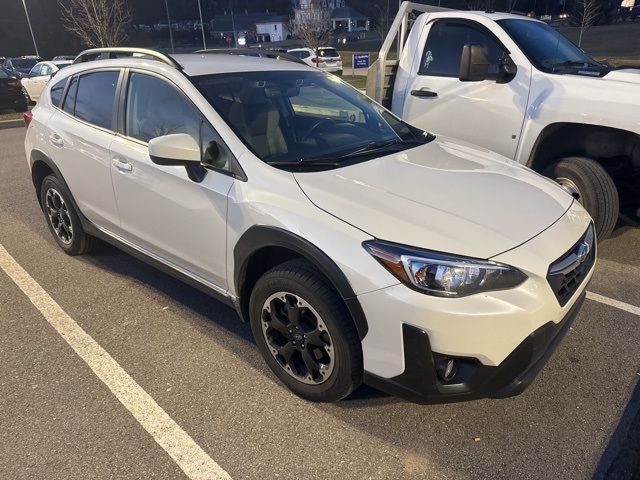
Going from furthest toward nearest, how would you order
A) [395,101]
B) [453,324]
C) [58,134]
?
[395,101], [58,134], [453,324]

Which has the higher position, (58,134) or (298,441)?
(58,134)

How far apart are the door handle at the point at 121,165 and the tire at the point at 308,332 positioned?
1.31m

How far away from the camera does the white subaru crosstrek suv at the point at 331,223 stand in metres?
2.13

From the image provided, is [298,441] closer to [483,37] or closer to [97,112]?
[97,112]

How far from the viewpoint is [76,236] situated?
171 inches

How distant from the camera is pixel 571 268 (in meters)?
2.40

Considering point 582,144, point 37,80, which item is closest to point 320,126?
point 582,144

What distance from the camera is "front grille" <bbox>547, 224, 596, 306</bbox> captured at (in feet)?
7.49

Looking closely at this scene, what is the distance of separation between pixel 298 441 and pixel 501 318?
1.10 meters

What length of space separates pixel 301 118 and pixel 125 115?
1.20 meters

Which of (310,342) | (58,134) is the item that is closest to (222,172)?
(310,342)

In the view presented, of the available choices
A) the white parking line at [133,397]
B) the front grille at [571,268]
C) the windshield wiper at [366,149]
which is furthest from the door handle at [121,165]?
the front grille at [571,268]

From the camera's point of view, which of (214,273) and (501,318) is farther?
(214,273)

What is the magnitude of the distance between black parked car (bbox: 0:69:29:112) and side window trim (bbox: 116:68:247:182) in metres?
14.5
